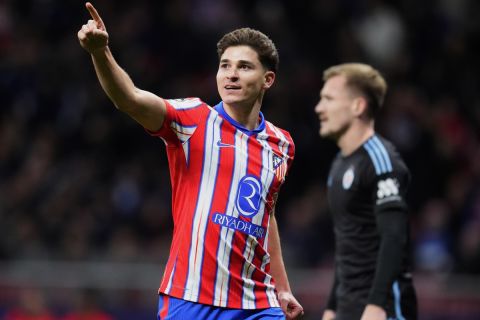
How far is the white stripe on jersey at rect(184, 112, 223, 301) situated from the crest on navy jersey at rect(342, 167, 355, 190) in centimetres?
150

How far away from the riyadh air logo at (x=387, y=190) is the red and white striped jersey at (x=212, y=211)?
1104 mm

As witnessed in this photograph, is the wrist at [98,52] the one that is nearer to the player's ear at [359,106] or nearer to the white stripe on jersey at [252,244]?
the white stripe on jersey at [252,244]

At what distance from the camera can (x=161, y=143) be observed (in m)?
12.1

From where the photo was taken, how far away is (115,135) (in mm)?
12266

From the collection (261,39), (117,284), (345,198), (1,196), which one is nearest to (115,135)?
(1,196)

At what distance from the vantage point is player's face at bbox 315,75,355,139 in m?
6.31

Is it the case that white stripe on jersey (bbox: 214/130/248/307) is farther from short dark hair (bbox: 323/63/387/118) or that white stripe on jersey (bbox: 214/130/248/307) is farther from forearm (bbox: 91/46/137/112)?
short dark hair (bbox: 323/63/387/118)

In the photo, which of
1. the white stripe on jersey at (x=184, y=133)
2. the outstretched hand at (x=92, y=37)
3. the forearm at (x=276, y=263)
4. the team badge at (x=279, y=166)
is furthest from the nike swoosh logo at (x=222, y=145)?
the outstretched hand at (x=92, y=37)

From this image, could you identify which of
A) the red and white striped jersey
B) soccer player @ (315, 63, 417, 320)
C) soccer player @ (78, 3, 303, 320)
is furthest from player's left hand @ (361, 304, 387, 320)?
the red and white striped jersey

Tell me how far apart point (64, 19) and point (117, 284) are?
173 inches

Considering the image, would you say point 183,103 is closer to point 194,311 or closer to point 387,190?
point 194,311

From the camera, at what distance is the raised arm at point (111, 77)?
4125mm

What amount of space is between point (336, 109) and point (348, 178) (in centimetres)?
56

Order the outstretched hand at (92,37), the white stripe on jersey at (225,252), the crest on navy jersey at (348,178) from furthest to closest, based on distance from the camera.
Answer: the crest on navy jersey at (348,178)
the white stripe on jersey at (225,252)
the outstretched hand at (92,37)
